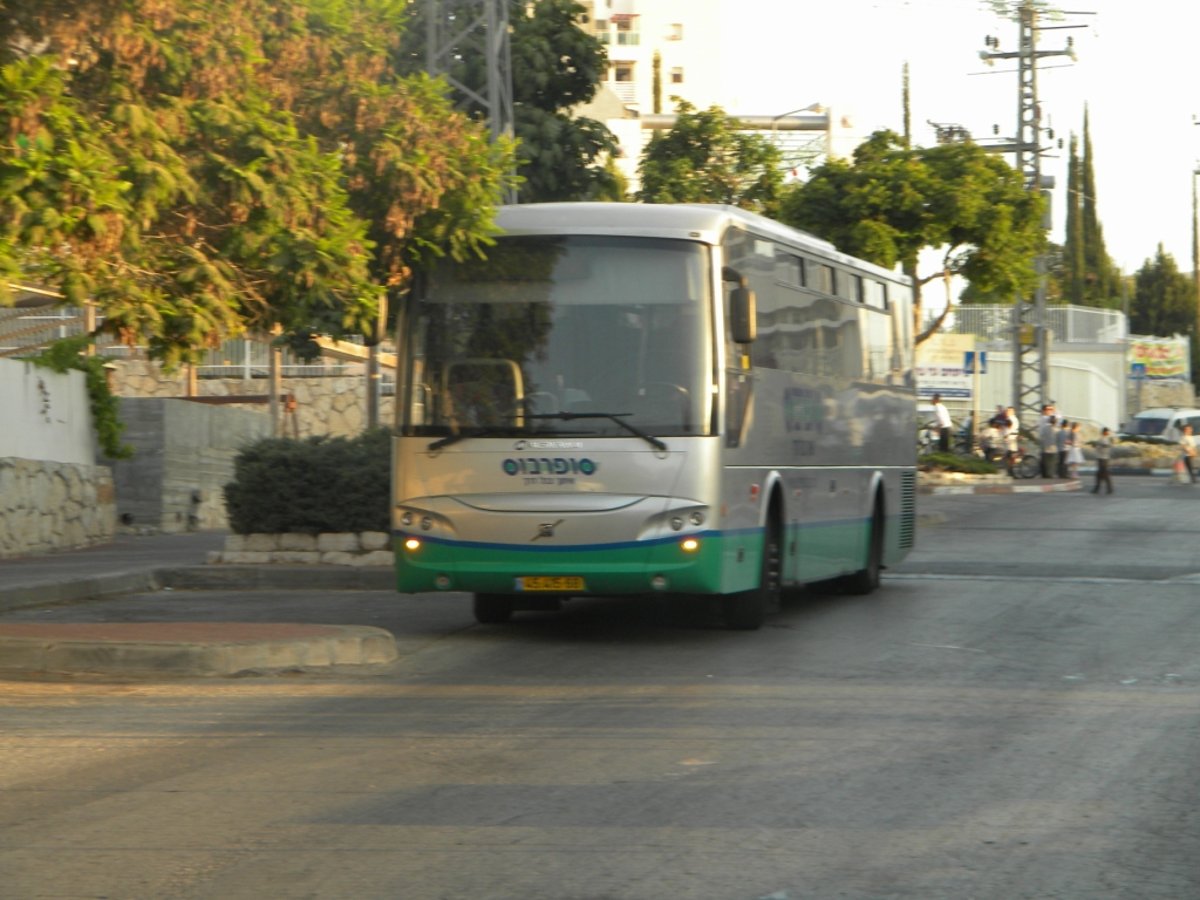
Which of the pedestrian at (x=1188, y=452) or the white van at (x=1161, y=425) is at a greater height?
the white van at (x=1161, y=425)

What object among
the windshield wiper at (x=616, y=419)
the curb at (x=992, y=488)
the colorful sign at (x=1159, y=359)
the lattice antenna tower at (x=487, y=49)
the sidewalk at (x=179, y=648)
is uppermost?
the lattice antenna tower at (x=487, y=49)

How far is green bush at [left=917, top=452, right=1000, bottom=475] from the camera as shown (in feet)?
140

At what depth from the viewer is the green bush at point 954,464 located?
4262 centimetres

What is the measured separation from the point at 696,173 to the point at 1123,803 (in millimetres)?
30743

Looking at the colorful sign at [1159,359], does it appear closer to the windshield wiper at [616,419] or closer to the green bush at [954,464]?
the green bush at [954,464]

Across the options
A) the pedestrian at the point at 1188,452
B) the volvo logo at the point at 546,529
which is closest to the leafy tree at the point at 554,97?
the pedestrian at the point at 1188,452

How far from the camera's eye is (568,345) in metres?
12.8

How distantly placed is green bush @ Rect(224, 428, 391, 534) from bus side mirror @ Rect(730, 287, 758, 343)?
622 centimetres

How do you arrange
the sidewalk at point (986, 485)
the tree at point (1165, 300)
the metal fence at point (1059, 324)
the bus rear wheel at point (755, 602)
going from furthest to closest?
1. the tree at point (1165, 300)
2. the metal fence at point (1059, 324)
3. the sidewalk at point (986, 485)
4. the bus rear wheel at point (755, 602)

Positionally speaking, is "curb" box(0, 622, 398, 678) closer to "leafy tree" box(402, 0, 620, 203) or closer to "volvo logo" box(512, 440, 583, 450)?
"volvo logo" box(512, 440, 583, 450)

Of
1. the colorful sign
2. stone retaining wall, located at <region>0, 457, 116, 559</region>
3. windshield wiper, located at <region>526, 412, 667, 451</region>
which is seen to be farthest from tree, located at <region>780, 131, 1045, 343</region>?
the colorful sign

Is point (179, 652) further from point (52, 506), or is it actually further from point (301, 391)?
point (301, 391)

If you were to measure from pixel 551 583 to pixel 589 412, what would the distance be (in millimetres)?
1192

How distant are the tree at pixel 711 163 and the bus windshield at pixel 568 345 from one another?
78.4 ft
